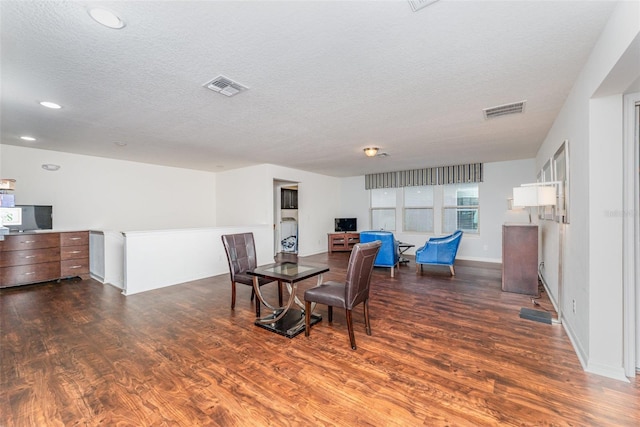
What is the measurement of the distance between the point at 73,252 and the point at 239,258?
12.3 ft

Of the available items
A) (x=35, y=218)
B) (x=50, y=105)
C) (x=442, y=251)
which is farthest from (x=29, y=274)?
(x=442, y=251)

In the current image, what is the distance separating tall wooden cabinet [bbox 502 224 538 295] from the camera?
3.98 m

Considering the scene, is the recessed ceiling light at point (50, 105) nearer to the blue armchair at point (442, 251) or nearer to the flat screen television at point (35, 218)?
the flat screen television at point (35, 218)

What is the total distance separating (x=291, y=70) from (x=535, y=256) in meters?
4.26

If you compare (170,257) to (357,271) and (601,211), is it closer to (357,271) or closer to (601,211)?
(357,271)

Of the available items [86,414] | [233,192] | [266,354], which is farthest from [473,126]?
[233,192]

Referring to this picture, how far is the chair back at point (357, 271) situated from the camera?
2.50 meters

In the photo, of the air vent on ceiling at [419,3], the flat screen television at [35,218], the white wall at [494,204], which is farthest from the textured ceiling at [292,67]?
the white wall at [494,204]

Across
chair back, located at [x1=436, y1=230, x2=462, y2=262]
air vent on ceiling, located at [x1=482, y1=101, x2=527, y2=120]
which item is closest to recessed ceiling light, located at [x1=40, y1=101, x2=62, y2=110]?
air vent on ceiling, located at [x1=482, y1=101, x2=527, y2=120]

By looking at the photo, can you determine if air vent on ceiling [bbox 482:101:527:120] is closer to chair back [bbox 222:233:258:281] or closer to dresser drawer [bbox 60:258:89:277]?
chair back [bbox 222:233:258:281]

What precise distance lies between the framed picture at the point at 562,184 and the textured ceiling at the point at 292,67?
57 cm

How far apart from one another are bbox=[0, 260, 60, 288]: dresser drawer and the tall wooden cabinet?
25.1ft

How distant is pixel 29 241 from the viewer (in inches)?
180

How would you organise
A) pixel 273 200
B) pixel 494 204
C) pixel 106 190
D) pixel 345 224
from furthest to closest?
pixel 345 224 < pixel 273 200 < pixel 494 204 < pixel 106 190
